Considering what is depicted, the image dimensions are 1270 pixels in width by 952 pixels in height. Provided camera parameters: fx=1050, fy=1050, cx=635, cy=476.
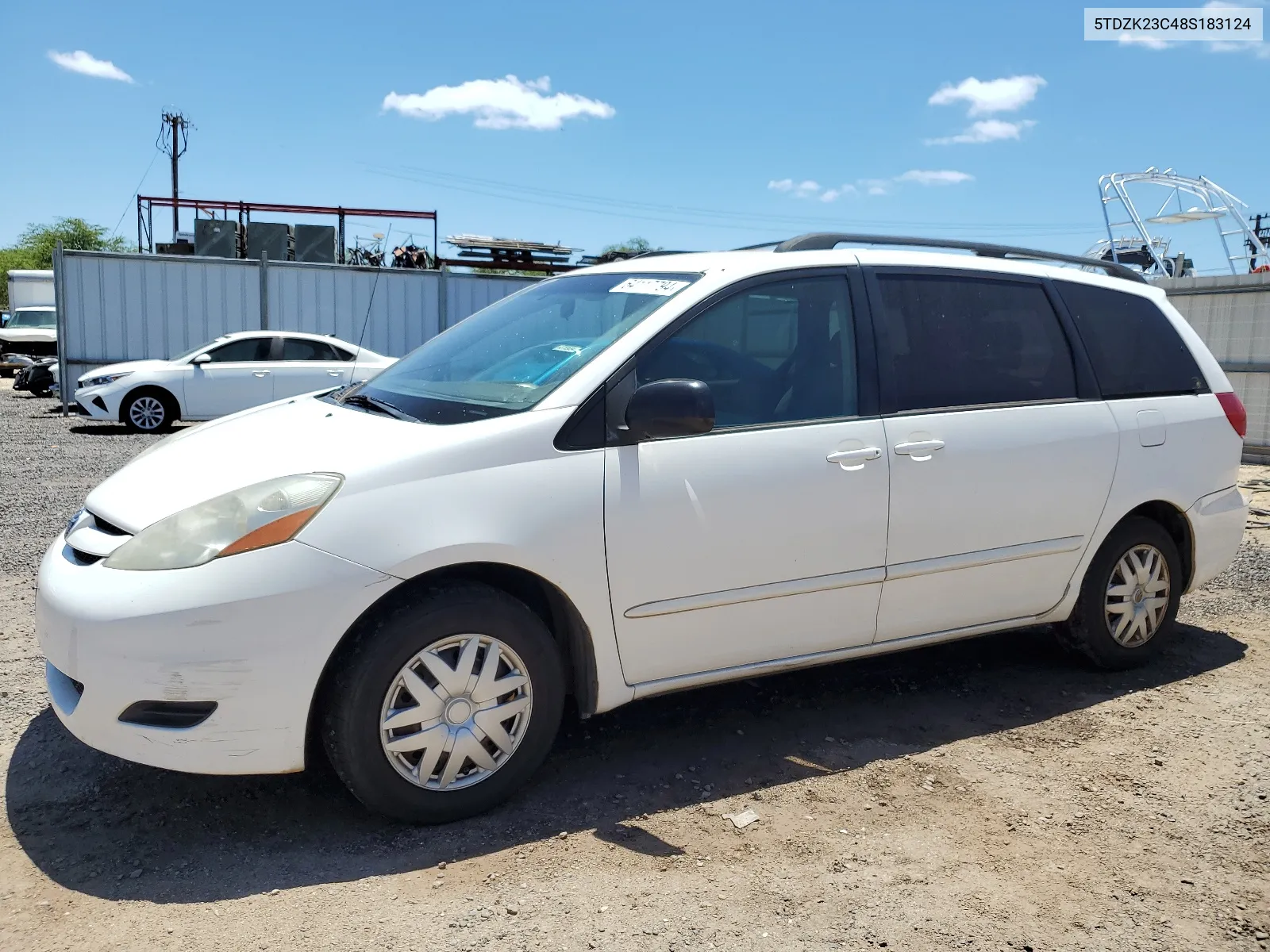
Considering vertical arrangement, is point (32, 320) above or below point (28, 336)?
above

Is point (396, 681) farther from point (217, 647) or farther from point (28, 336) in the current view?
point (28, 336)

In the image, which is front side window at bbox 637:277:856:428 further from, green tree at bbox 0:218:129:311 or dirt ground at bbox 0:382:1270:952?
green tree at bbox 0:218:129:311

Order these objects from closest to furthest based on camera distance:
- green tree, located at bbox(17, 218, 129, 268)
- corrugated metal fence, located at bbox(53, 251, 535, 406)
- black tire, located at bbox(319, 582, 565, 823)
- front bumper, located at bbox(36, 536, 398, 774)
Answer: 1. front bumper, located at bbox(36, 536, 398, 774)
2. black tire, located at bbox(319, 582, 565, 823)
3. corrugated metal fence, located at bbox(53, 251, 535, 406)
4. green tree, located at bbox(17, 218, 129, 268)

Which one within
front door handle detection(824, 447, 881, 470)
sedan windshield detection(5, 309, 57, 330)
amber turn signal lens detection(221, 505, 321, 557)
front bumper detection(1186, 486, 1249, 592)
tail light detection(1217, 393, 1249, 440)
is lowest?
front bumper detection(1186, 486, 1249, 592)

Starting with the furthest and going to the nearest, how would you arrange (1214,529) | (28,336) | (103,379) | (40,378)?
(28,336)
(40,378)
(103,379)
(1214,529)

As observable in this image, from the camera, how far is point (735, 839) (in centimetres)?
326

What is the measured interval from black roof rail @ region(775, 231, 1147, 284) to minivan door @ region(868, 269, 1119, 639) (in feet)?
0.68

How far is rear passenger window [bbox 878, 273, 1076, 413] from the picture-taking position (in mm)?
4043

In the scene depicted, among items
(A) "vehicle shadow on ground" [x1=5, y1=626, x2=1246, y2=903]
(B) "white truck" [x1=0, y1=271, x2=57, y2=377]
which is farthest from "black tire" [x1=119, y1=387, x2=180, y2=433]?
(B) "white truck" [x1=0, y1=271, x2=57, y2=377]

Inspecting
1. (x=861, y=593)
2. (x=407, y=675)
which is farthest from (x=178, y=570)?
(x=861, y=593)

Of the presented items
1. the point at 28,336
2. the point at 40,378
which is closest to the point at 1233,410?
the point at 40,378

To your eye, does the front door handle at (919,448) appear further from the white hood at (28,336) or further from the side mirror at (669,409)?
the white hood at (28,336)

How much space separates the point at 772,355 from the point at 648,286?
0.52m

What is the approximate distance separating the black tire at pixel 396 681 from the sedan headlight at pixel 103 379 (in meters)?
12.7
